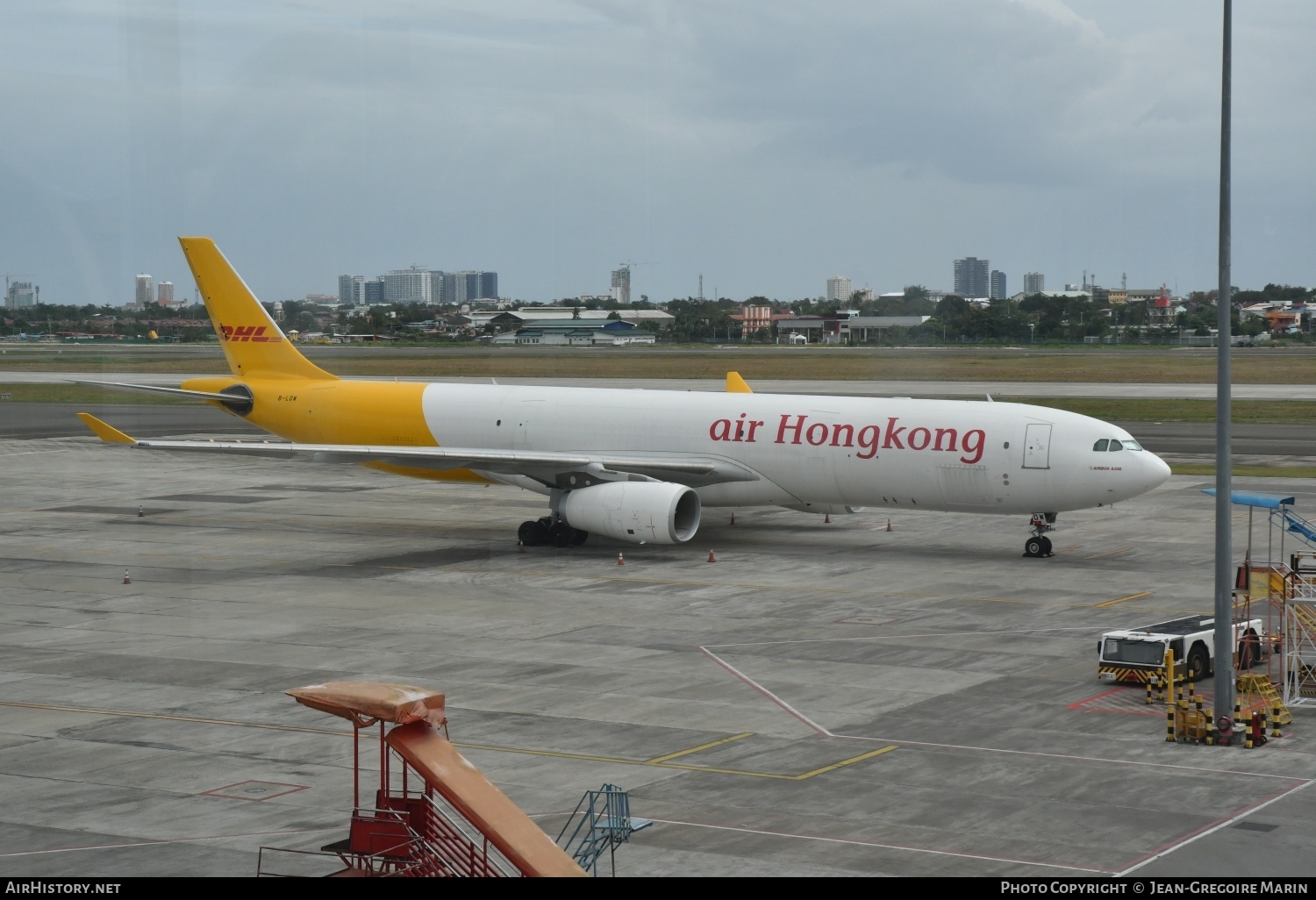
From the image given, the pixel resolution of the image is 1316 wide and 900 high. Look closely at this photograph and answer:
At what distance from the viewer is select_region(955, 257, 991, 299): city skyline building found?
99.6 m

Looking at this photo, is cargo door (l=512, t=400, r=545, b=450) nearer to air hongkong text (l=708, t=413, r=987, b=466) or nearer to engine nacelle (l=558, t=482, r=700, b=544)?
engine nacelle (l=558, t=482, r=700, b=544)

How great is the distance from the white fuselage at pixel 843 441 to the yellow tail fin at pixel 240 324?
20.5 feet

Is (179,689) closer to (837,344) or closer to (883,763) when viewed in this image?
(883,763)

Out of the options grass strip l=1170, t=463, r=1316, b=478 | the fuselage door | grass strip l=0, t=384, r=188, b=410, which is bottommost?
grass strip l=1170, t=463, r=1316, b=478

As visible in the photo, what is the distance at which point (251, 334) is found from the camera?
4634cm

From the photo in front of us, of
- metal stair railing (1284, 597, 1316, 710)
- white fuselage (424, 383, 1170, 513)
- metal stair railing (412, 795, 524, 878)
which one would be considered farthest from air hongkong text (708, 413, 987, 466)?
metal stair railing (412, 795, 524, 878)

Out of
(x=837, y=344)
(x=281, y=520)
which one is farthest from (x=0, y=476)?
(x=837, y=344)

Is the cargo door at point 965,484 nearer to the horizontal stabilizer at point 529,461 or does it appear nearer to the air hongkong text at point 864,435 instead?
the air hongkong text at point 864,435

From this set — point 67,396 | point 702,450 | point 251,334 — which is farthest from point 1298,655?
point 67,396

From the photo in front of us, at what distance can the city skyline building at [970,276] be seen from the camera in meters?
99.6

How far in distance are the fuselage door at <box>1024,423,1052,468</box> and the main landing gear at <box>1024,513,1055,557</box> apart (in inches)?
81.5

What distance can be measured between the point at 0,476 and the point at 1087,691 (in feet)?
147
